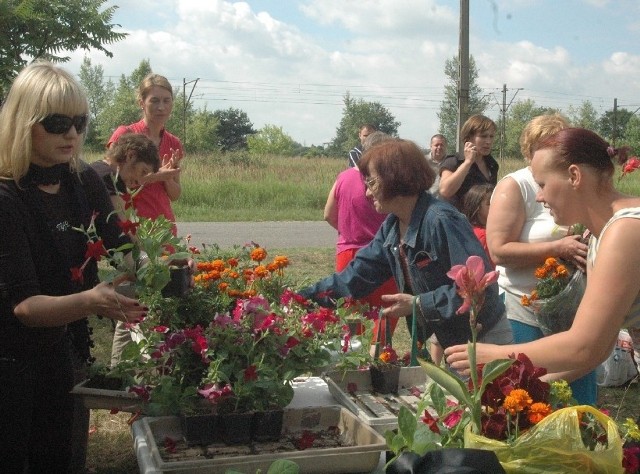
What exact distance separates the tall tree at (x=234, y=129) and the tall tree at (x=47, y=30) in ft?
203

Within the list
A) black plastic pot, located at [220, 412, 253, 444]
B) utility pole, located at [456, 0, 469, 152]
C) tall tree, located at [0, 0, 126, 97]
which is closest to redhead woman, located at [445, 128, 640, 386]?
black plastic pot, located at [220, 412, 253, 444]

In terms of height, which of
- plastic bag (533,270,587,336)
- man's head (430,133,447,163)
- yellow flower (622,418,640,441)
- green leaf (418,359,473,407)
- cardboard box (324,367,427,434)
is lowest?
cardboard box (324,367,427,434)

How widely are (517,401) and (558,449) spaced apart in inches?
5.4

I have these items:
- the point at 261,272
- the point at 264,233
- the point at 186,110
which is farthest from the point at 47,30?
the point at 186,110

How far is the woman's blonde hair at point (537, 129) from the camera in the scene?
3580 mm

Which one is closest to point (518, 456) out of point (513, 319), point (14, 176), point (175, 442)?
point (175, 442)

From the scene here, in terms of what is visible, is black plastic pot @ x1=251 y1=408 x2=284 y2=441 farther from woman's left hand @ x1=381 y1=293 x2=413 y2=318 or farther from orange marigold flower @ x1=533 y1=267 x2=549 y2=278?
orange marigold flower @ x1=533 y1=267 x2=549 y2=278

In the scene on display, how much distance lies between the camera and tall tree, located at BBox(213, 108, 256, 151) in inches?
2689

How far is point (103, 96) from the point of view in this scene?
7544 cm

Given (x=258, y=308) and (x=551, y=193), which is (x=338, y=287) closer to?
(x=258, y=308)

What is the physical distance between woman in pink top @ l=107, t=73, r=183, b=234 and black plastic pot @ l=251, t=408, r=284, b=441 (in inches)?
92.2

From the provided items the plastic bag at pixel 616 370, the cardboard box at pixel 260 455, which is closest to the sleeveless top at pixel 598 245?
the cardboard box at pixel 260 455

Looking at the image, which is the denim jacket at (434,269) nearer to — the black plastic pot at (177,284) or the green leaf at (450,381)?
the black plastic pot at (177,284)

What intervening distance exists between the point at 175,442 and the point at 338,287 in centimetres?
122
